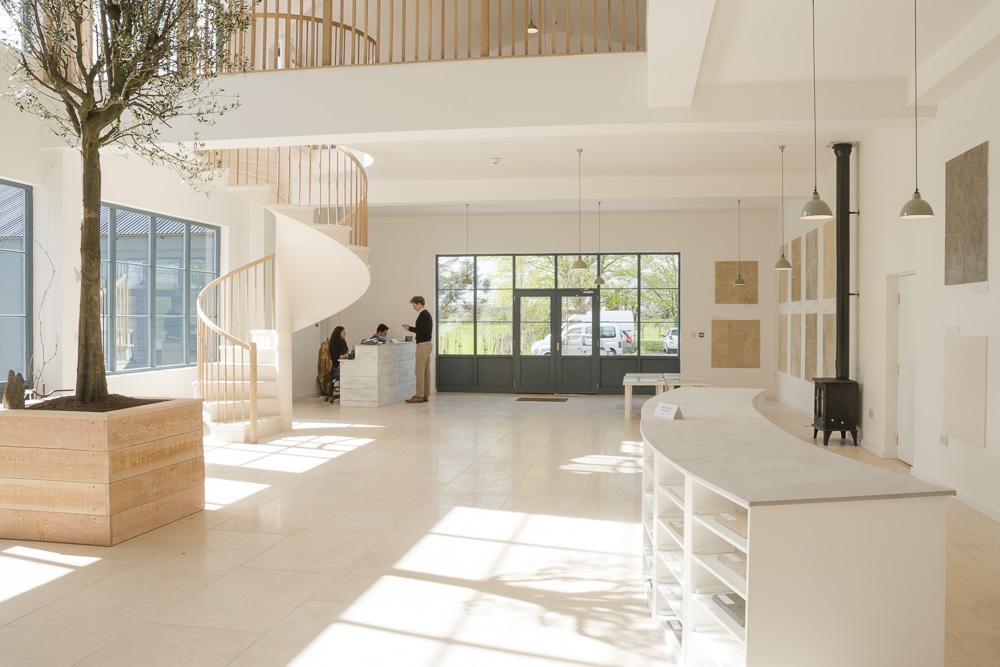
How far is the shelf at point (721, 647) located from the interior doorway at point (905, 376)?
605 cm

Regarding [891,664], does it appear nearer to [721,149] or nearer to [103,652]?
[103,652]

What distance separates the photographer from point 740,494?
2.51 metres

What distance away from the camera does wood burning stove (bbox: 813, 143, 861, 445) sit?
29.5 ft

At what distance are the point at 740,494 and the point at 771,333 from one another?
12665 millimetres

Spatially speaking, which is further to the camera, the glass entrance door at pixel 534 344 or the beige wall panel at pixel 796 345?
the glass entrance door at pixel 534 344

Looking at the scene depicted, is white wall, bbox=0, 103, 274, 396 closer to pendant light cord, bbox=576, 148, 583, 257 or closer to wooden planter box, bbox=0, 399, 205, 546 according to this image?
wooden planter box, bbox=0, 399, 205, 546

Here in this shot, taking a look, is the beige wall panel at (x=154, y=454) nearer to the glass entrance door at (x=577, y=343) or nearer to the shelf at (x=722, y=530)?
the shelf at (x=722, y=530)

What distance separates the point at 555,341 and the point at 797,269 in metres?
4.80

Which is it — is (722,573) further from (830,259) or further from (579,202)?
(579,202)

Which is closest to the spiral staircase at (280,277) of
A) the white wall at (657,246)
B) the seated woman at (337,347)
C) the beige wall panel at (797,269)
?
the seated woman at (337,347)

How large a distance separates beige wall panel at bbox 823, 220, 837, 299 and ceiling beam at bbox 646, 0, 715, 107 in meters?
3.81

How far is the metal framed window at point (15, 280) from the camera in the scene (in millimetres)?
8023

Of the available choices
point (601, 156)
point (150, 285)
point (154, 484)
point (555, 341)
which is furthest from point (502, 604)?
point (555, 341)

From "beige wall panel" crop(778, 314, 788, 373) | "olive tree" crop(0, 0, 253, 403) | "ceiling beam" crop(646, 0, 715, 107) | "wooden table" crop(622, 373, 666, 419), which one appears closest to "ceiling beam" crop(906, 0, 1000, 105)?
"ceiling beam" crop(646, 0, 715, 107)
